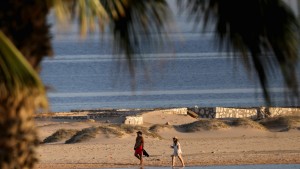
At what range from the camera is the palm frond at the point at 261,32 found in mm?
6242

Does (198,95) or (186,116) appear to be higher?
(186,116)

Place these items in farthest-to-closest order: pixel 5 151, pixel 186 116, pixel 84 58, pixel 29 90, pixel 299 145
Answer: pixel 84 58
pixel 186 116
pixel 299 145
pixel 5 151
pixel 29 90

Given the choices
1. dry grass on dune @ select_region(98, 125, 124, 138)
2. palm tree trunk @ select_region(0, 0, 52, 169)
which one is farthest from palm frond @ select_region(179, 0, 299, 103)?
dry grass on dune @ select_region(98, 125, 124, 138)

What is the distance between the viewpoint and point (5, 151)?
19.6 feet

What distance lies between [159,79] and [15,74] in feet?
5.35

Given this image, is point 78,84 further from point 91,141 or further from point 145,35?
point 145,35

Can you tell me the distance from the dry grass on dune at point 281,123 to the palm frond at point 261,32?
104 ft

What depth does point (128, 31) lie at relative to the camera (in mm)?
6684

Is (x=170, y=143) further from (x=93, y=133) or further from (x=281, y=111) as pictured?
(x=281, y=111)

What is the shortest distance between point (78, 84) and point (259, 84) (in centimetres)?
14908

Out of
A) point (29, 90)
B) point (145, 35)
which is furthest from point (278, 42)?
point (29, 90)

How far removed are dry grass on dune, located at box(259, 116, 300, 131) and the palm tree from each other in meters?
31.5

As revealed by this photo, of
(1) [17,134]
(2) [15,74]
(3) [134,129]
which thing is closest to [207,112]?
(3) [134,129]

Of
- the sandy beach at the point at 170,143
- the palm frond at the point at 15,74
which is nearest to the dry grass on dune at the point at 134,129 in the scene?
the sandy beach at the point at 170,143
